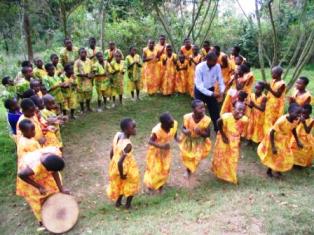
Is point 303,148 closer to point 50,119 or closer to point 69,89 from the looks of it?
point 50,119

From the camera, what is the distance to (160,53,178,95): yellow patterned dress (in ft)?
37.8

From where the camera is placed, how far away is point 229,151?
7.22 m

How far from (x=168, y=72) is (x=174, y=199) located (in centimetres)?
543

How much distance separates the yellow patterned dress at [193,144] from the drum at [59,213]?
2.22 m

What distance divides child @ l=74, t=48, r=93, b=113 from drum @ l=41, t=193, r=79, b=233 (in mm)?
4824

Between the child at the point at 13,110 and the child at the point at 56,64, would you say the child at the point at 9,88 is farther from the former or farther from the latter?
the child at the point at 56,64

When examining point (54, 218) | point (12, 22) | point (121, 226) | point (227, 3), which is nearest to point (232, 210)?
point (121, 226)

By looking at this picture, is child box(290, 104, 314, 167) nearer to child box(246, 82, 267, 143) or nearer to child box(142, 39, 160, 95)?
child box(246, 82, 267, 143)

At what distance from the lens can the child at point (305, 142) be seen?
763 centimetres

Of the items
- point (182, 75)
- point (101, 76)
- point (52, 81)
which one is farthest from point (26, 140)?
point (182, 75)

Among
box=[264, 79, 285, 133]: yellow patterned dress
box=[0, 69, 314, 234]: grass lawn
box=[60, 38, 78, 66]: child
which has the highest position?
Answer: box=[60, 38, 78, 66]: child

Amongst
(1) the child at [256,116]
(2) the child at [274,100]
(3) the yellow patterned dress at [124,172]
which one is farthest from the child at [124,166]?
(2) the child at [274,100]

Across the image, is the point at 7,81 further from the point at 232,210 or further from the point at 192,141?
the point at 232,210

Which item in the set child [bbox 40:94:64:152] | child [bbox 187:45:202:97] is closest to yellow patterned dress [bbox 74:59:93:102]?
child [bbox 40:94:64:152]
